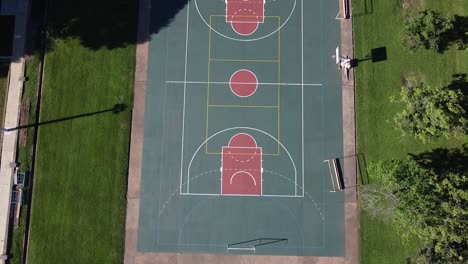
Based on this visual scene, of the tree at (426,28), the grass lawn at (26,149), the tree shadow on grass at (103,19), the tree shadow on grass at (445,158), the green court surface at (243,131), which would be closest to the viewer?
the tree at (426,28)

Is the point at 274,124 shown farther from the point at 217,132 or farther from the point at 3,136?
the point at 3,136

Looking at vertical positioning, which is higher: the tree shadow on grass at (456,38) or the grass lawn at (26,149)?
the tree shadow on grass at (456,38)

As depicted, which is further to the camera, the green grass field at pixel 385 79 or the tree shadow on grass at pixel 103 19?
the tree shadow on grass at pixel 103 19

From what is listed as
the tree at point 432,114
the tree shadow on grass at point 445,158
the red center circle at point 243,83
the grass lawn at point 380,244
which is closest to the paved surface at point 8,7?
the red center circle at point 243,83

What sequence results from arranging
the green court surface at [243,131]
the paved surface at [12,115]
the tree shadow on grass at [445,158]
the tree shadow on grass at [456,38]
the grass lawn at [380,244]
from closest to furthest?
the grass lawn at [380,244], the green court surface at [243,131], the paved surface at [12,115], the tree shadow on grass at [445,158], the tree shadow on grass at [456,38]

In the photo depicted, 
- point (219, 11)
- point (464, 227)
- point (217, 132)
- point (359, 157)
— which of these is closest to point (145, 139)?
point (217, 132)

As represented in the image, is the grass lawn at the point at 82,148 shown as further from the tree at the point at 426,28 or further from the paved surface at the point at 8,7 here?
the tree at the point at 426,28
